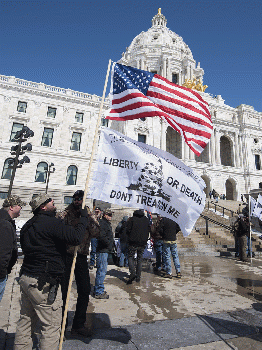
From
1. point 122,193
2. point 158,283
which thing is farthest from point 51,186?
point 122,193

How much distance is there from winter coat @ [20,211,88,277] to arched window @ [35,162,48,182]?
27.5 m

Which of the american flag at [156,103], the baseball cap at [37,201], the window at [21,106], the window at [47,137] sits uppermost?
the window at [21,106]

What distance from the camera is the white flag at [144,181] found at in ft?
12.0

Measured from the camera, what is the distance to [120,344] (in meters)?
3.04

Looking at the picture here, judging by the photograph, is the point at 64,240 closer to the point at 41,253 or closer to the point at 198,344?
the point at 41,253

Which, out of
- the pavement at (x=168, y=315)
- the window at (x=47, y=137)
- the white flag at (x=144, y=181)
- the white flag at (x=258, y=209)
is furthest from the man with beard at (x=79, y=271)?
the window at (x=47, y=137)

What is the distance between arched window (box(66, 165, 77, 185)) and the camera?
29.8 meters

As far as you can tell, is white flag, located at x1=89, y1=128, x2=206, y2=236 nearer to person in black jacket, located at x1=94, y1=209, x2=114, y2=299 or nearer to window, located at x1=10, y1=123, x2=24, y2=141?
person in black jacket, located at x1=94, y1=209, x2=114, y2=299

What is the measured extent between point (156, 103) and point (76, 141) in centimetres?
2762

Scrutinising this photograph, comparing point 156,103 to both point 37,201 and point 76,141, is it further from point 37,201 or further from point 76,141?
point 76,141

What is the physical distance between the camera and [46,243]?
8.57 feet

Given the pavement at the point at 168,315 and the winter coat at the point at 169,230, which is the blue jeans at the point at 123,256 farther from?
the winter coat at the point at 169,230

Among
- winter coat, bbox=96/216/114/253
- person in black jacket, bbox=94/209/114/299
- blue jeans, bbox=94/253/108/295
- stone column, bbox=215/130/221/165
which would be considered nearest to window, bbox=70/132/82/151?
stone column, bbox=215/130/221/165

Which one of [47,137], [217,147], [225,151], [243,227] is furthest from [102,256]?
[225,151]
